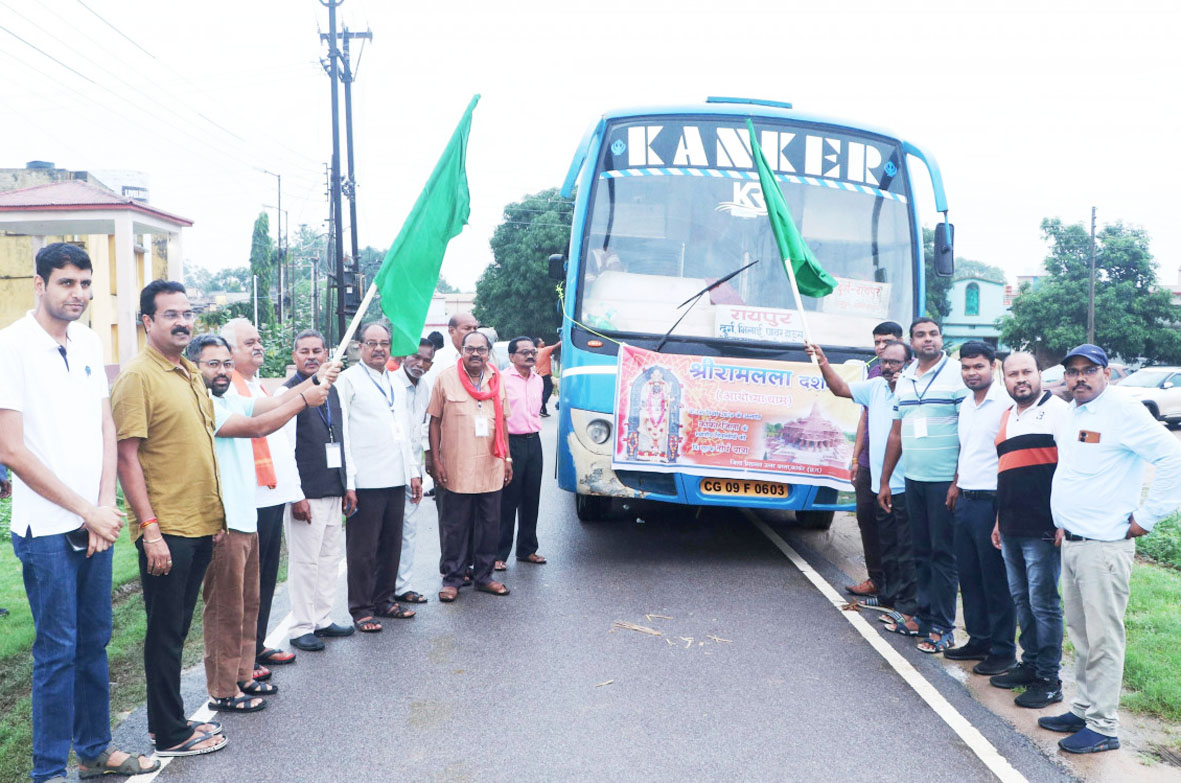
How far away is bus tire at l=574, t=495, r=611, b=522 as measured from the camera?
9.67m

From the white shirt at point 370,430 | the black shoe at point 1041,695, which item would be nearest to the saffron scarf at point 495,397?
the white shirt at point 370,430

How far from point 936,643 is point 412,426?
3.82 m

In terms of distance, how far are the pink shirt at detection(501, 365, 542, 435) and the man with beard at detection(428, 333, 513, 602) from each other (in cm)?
64

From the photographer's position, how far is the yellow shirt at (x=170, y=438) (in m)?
4.01

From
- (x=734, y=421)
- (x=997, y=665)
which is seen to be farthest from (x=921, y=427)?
(x=734, y=421)

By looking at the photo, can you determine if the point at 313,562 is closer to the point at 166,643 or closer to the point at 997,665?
the point at 166,643

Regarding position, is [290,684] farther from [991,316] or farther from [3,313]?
[991,316]

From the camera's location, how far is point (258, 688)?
4.96m

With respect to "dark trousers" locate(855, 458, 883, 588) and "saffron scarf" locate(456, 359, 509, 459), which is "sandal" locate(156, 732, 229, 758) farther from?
"dark trousers" locate(855, 458, 883, 588)

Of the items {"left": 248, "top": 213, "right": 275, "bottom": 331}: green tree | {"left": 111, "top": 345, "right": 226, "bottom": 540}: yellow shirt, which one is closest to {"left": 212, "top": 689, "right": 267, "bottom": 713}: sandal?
{"left": 111, "top": 345, "right": 226, "bottom": 540}: yellow shirt

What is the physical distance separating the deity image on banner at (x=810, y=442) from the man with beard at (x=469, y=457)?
206cm

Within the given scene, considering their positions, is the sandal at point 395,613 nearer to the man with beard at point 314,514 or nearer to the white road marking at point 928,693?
the man with beard at point 314,514

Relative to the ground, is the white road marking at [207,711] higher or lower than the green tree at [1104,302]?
lower

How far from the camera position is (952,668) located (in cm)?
551
